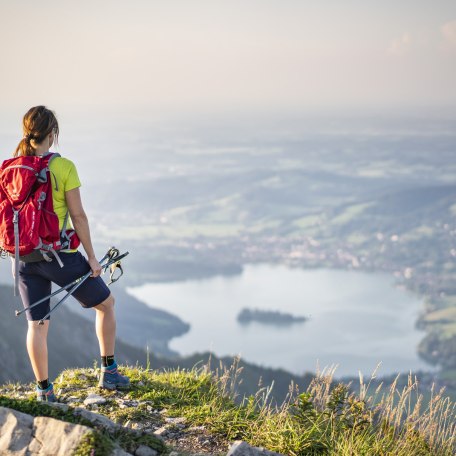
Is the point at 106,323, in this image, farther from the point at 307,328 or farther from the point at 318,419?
the point at 307,328

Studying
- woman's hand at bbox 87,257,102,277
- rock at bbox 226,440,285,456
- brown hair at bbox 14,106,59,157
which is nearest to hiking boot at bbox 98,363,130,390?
woman's hand at bbox 87,257,102,277

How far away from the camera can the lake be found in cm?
13012

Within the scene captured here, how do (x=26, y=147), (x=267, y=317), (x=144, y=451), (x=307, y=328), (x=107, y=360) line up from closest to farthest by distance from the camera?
(x=144, y=451) → (x=26, y=147) → (x=107, y=360) → (x=307, y=328) → (x=267, y=317)

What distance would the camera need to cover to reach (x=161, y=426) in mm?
5938

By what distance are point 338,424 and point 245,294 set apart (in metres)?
190

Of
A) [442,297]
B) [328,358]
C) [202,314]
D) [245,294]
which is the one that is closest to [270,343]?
[328,358]

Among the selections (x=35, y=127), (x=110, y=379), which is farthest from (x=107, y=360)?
(x=35, y=127)

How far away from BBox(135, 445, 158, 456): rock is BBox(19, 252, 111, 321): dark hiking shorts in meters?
1.49

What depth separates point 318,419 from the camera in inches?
229

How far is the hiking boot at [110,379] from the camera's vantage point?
6695mm

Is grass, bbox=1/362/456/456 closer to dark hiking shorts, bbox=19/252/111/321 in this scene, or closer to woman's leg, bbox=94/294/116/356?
woman's leg, bbox=94/294/116/356

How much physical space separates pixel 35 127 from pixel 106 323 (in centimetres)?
193

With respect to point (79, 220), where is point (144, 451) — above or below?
below

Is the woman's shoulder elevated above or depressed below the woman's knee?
above
